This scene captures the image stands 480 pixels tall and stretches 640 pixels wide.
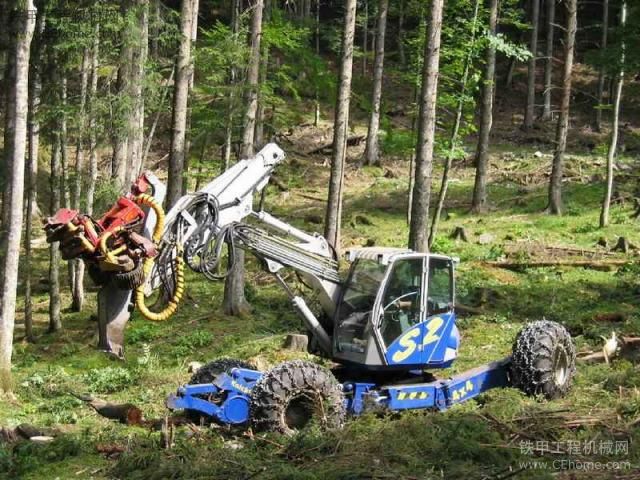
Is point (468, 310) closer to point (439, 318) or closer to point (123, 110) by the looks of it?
point (439, 318)

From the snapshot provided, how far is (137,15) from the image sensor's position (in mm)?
18719

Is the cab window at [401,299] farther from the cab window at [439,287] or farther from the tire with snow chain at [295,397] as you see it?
the tire with snow chain at [295,397]

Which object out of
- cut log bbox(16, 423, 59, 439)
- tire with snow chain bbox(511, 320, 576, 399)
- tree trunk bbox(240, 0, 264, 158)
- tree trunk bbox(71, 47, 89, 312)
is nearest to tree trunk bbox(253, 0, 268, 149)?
tree trunk bbox(240, 0, 264, 158)

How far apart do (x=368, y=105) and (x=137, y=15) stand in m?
13.4

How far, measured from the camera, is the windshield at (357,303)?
1051 centimetres

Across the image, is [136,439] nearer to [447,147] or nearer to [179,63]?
[179,63]

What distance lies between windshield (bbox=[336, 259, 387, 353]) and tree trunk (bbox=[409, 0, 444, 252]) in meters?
6.31

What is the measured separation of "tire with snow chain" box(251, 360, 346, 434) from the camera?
9.47 metres

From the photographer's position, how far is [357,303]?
1062 centimetres

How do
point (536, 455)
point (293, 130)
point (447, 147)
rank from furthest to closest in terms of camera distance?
point (293, 130) → point (447, 147) → point (536, 455)

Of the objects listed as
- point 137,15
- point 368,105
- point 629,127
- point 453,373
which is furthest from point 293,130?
point 453,373

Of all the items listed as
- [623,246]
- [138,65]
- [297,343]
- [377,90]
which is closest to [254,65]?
[138,65]

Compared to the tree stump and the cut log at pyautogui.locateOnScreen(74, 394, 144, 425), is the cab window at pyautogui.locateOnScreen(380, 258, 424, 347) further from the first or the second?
the tree stump

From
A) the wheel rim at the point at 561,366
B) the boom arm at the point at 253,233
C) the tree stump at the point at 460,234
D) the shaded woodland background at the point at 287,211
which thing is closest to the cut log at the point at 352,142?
the shaded woodland background at the point at 287,211
